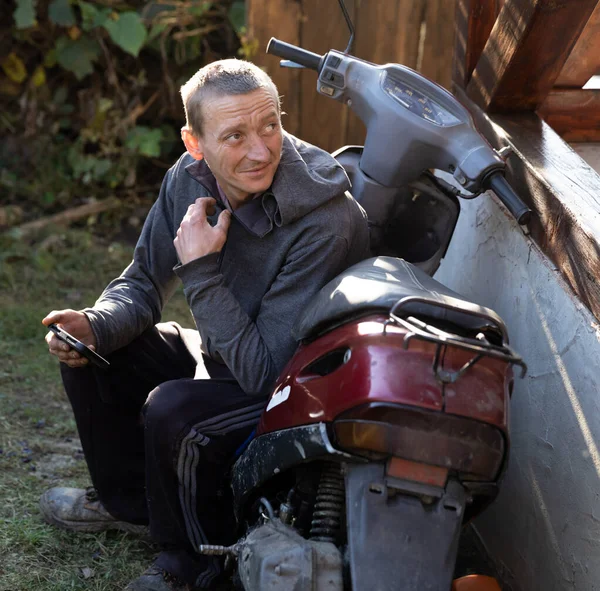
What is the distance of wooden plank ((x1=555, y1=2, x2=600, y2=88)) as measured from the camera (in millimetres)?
3074

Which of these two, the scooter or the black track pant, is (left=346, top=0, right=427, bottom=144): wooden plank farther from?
the scooter

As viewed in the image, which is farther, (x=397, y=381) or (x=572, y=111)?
(x=572, y=111)

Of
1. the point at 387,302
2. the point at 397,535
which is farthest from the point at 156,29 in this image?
the point at 397,535

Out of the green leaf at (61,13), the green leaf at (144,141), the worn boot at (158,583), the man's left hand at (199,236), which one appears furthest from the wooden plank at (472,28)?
the green leaf at (61,13)

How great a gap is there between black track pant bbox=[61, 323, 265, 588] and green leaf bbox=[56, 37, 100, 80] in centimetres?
332

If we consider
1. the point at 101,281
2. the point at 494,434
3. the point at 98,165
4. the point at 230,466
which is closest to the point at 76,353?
the point at 230,466

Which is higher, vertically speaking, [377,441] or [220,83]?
[220,83]

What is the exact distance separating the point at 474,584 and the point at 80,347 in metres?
1.11

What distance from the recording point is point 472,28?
291 centimetres

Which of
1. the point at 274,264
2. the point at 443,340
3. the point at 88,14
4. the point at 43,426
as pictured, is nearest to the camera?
the point at 443,340

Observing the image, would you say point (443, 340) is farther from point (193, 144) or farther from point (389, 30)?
→ point (389, 30)

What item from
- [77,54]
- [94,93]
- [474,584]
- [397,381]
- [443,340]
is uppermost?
[443,340]

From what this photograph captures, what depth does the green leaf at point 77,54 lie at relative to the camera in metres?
5.45


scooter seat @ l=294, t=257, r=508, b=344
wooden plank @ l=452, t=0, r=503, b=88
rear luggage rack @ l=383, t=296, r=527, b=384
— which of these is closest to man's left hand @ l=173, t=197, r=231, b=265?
scooter seat @ l=294, t=257, r=508, b=344
